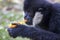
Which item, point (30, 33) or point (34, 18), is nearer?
point (30, 33)

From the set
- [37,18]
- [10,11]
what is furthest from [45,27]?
[10,11]

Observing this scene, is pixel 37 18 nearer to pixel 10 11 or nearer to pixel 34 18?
pixel 34 18

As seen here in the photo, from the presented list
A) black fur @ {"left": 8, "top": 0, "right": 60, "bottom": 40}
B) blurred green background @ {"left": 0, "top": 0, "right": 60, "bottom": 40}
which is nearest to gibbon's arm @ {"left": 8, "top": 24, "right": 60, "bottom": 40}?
black fur @ {"left": 8, "top": 0, "right": 60, "bottom": 40}

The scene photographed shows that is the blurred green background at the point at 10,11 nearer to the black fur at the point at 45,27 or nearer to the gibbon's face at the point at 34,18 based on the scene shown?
the gibbon's face at the point at 34,18

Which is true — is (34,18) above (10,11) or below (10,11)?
above

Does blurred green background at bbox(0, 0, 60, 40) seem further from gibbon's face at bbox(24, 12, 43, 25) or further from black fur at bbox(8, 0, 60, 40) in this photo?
black fur at bbox(8, 0, 60, 40)

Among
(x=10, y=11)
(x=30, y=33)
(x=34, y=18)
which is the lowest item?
(x=10, y=11)

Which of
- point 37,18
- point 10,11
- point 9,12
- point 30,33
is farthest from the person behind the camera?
point 10,11

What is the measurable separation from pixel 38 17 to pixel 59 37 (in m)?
0.45

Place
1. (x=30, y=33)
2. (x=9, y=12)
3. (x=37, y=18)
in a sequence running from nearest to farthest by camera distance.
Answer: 1. (x=30, y=33)
2. (x=37, y=18)
3. (x=9, y=12)

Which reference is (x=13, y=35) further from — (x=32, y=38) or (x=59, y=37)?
(x=59, y=37)

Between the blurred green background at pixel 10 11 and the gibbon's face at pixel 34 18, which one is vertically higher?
the gibbon's face at pixel 34 18

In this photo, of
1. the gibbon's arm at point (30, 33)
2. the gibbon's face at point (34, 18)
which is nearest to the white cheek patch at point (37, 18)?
the gibbon's face at point (34, 18)

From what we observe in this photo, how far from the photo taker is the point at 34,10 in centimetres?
486
